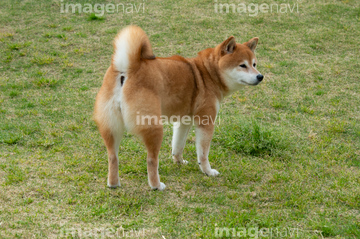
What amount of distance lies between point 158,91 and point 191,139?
177cm

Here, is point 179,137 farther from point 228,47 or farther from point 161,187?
point 228,47

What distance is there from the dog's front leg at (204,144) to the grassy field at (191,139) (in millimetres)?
111

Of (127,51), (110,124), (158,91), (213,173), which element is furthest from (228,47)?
(110,124)

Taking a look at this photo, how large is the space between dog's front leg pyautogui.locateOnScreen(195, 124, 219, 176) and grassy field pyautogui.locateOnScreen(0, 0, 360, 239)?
0.11 meters

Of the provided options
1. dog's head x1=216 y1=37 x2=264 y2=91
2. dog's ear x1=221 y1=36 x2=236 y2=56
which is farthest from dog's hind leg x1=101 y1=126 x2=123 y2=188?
dog's ear x1=221 y1=36 x2=236 y2=56

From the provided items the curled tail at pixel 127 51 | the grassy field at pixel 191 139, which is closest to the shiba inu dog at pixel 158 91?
the curled tail at pixel 127 51

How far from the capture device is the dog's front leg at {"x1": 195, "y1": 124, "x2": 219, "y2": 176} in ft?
14.2

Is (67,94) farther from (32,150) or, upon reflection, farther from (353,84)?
(353,84)

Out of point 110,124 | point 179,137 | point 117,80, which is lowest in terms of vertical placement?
point 179,137

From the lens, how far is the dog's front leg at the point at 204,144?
4.32 m

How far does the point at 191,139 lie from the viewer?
5.46 m

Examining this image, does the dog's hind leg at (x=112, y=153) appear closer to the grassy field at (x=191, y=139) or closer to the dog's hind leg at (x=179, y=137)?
the grassy field at (x=191, y=139)

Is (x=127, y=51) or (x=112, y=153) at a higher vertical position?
(x=127, y=51)

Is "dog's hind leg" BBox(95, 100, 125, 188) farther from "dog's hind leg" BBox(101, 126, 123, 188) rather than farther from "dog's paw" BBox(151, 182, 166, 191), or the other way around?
"dog's paw" BBox(151, 182, 166, 191)
